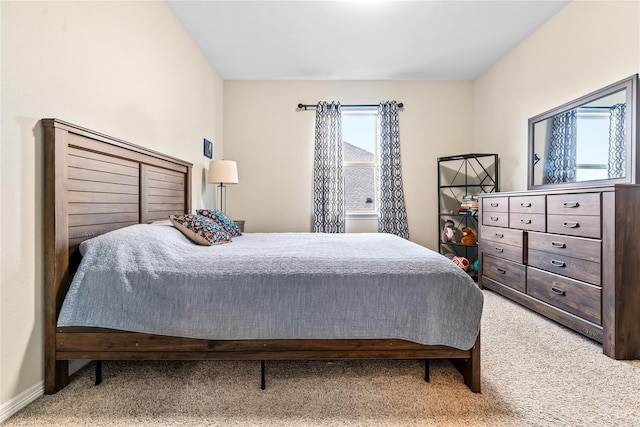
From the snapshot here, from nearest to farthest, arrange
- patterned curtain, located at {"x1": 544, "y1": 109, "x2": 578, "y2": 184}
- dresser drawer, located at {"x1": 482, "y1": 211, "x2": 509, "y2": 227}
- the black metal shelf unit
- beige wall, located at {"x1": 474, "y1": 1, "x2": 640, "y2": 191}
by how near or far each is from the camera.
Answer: beige wall, located at {"x1": 474, "y1": 1, "x2": 640, "y2": 191} < patterned curtain, located at {"x1": 544, "y1": 109, "x2": 578, "y2": 184} < dresser drawer, located at {"x1": 482, "y1": 211, "x2": 509, "y2": 227} < the black metal shelf unit

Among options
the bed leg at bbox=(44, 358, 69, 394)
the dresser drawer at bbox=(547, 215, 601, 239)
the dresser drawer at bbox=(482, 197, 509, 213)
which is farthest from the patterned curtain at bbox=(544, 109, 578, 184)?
the bed leg at bbox=(44, 358, 69, 394)

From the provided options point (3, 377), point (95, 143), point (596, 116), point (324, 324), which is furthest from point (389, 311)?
point (596, 116)

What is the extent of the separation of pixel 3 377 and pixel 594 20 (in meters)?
4.24

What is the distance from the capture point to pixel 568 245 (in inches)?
82.6

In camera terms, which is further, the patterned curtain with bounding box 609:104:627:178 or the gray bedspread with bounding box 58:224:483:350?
the patterned curtain with bounding box 609:104:627:178

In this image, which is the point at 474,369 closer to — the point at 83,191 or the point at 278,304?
the point at 278,304

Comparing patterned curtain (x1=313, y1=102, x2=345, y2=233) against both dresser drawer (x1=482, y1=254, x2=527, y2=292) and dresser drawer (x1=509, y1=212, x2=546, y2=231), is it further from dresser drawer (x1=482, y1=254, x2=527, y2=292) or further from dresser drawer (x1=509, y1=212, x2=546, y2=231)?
dresser drawer (x1=509, y1=212, x2=546, y2=231)

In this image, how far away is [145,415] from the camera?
129 cm

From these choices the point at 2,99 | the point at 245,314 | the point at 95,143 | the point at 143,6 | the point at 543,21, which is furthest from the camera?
the point at 543,21

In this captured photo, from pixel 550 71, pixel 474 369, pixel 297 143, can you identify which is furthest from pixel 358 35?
pixel 474 369

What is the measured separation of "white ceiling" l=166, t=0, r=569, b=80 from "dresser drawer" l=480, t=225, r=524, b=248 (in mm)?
1965

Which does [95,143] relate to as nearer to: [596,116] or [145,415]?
[145,415]

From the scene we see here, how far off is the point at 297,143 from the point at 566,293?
3238 millimetres

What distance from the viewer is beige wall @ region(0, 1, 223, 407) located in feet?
4.08
